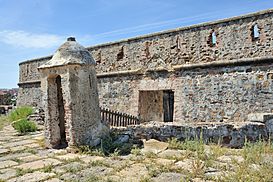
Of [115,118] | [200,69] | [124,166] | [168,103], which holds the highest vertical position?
[200,69]

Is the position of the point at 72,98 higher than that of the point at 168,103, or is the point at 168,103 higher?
the point at 72,98

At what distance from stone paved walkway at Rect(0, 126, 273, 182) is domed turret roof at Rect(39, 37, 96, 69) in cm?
196

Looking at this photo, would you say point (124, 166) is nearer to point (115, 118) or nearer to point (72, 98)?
point (72, 98)

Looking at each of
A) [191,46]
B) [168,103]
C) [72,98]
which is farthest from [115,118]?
[168,103]

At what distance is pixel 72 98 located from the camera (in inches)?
212

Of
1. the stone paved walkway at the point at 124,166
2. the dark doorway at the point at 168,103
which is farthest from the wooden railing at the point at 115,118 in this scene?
the dark doorway at the point at 168,103

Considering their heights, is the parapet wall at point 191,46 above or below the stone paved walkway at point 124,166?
above

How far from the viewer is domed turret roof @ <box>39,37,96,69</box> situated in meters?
5.47

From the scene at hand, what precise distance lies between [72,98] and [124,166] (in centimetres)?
209

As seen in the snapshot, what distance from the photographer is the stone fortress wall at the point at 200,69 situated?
25.6 ft

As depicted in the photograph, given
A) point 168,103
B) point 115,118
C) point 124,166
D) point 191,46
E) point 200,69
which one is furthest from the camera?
point 168,103

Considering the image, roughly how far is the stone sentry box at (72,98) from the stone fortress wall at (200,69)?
440cm

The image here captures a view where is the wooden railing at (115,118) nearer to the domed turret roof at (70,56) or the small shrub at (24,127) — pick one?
the small shrub at (24,127)

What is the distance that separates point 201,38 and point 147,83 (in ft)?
9.52
